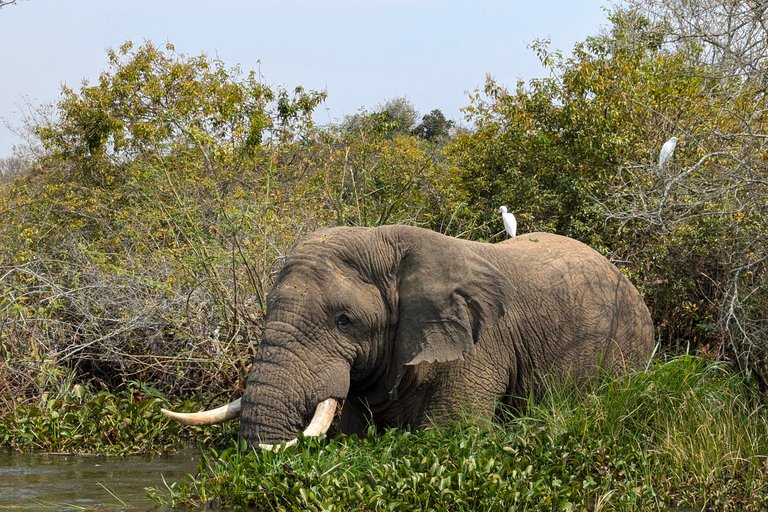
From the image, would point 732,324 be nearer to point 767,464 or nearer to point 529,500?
point 767,464

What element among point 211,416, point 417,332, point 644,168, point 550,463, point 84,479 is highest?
point 644,168

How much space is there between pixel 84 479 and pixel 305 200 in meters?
4.56

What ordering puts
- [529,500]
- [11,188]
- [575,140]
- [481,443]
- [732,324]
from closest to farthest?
1. [529,500]
2. [481,443]
3. [732,324]
4. [575,140]
5. [11,188]

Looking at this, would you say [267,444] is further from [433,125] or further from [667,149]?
[433,125]

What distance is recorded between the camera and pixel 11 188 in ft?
45.2

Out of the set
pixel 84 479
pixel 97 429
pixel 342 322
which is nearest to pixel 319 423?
pixel 342 322

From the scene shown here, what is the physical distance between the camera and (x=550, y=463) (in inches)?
205

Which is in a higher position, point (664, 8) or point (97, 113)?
point (664, 8)

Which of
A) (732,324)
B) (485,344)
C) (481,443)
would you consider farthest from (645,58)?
(481,443)

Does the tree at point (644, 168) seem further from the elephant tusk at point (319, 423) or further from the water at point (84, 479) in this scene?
the water at point (84, 479)

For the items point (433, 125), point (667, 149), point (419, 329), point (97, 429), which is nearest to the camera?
point (419, 329)

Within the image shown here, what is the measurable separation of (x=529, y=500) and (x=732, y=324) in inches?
124

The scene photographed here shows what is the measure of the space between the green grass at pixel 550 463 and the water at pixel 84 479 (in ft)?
1.08

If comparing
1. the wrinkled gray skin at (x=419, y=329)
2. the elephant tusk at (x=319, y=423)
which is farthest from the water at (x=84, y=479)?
the wrinkled gray skin at (x=419, y=329)
